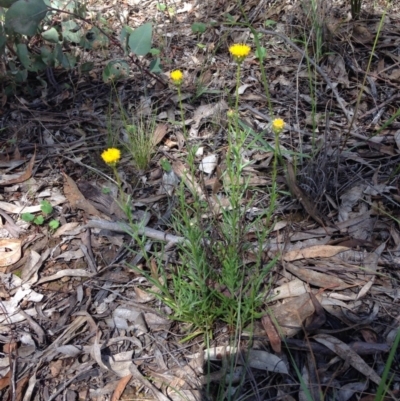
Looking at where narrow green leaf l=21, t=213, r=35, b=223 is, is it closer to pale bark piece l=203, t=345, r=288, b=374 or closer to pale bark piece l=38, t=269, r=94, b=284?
pale bark piece l=38, t=269, r=94, b=284

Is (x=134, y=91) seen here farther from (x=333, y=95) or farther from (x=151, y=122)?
(x=333, y=95)

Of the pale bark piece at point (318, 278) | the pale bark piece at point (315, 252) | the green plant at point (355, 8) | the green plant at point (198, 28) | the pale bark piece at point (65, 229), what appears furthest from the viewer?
the green plant at point (198, 28)

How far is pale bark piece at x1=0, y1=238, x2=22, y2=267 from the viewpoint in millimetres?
2094

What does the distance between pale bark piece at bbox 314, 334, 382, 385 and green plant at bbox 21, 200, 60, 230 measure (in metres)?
1.22

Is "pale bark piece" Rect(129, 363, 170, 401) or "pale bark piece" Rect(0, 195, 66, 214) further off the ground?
"pale bark piece" Rect(0, 195, 66, 214)

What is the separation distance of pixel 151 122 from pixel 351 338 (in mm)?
1450

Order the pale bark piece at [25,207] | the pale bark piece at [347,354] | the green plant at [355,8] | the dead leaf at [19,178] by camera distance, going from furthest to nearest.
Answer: the green plant at [355,8], the dead leaf at [19,178], the pale bark piece at [25,207], the pale bark piece at [347,354]

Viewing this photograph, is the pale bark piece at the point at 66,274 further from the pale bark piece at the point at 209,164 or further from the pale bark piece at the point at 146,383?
the pale bark piece at the point at 209,164

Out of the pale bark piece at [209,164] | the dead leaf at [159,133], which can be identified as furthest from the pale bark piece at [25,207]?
the pale bark piece at [209,164]

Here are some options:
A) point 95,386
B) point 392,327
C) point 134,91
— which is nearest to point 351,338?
point 392,327

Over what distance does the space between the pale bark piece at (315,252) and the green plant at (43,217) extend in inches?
40.4

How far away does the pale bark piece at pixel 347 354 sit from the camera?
1550 mm

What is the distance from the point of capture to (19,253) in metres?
2.12

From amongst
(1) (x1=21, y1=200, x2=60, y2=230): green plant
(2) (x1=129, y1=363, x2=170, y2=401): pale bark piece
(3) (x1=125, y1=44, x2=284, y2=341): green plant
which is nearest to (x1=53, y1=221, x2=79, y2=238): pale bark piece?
(1) (x1=21, y1=200, x2=60, y2=230): green plant
